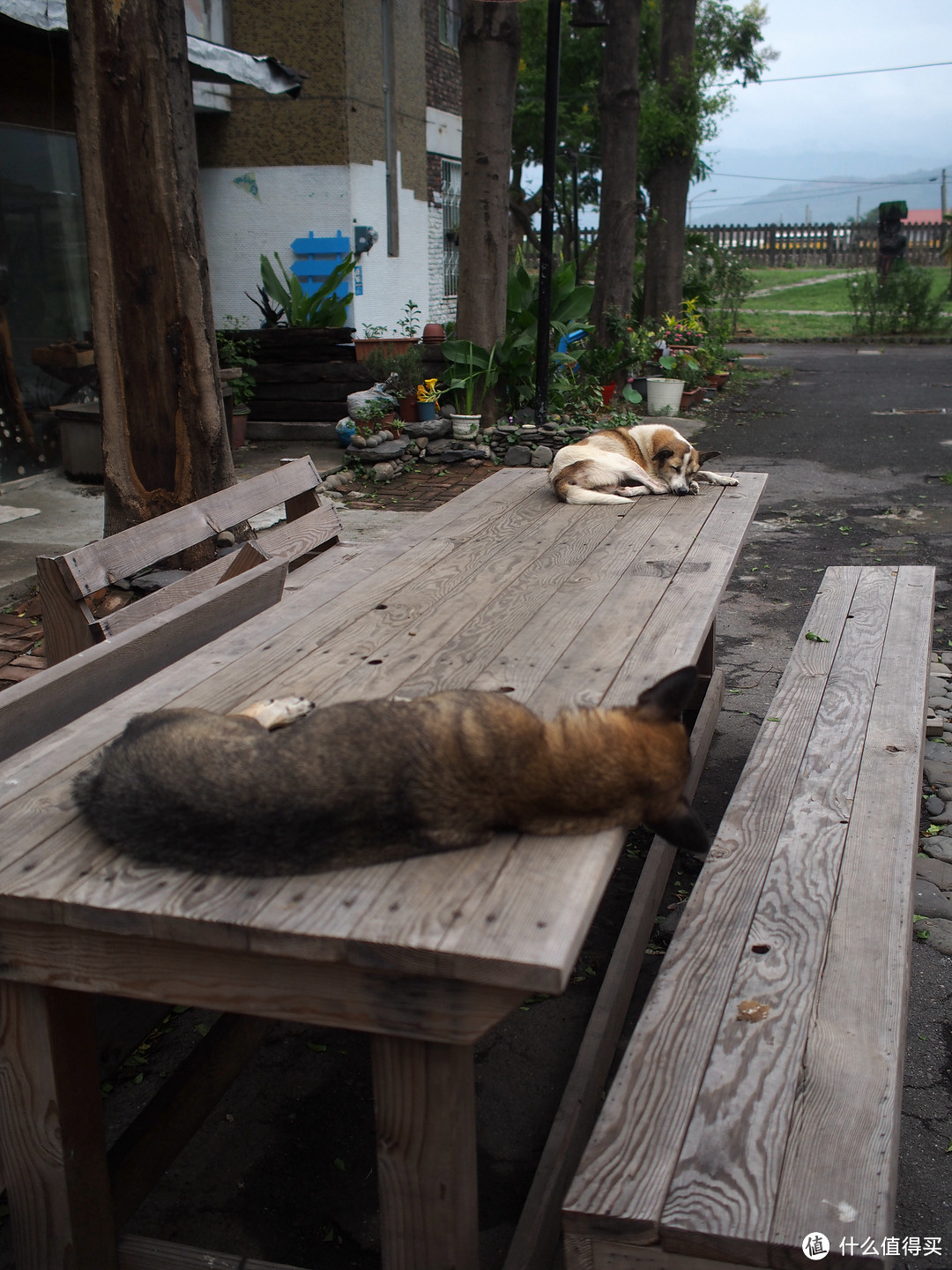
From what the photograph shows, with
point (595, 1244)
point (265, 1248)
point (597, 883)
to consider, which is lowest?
point (265, 1248)

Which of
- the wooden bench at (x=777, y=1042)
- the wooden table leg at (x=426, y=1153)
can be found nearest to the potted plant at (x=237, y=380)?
the wooden bench at (x=777, y=1042)

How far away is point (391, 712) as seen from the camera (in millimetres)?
2010

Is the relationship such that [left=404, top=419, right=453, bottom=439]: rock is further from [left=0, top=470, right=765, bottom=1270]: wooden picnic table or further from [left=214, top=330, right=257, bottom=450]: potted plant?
[left=0, top=470, right=765, bottom=1270]: wooden picnic table

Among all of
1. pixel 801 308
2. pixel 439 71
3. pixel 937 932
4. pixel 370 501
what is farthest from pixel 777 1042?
pixel 801 308

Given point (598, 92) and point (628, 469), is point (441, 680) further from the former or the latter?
point (598, 92)

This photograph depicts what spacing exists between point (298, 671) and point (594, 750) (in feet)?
3.42

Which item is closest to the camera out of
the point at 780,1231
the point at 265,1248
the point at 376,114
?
the point at 780,1231

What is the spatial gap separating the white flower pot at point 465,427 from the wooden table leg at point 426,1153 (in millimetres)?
9073

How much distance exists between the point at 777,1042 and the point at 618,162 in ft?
52.0

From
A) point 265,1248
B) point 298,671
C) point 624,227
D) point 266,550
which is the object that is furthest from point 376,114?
point 265,1248

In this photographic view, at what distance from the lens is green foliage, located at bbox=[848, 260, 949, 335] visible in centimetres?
2444

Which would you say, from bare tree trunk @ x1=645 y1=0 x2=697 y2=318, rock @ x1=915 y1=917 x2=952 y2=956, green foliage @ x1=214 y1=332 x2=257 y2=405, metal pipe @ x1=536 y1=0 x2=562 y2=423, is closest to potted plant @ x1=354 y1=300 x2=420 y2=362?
green foliage @ x1=214 y1=332 x2=257 y2=405

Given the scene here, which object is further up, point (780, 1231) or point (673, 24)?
point (673, 24)

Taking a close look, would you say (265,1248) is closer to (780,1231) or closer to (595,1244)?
(595,1244)
